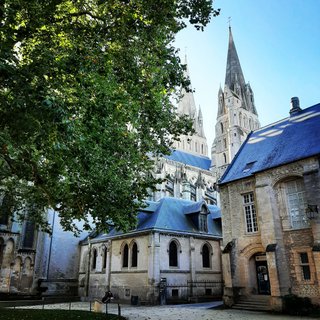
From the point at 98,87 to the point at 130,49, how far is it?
2.62 m

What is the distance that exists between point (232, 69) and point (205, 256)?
5997 cm

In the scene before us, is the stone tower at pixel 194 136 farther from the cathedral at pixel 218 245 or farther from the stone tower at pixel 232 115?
the cathedral at pixel 218 245

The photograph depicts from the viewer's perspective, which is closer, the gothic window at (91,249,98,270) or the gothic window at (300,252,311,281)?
the gothic window at (300,252,311,281)

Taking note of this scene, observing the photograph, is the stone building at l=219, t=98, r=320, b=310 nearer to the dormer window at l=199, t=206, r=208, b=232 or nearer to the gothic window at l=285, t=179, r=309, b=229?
the gothic window at l=285, t=179, r=309, b=229

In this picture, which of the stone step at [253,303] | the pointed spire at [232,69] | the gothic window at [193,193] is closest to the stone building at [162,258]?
the stone step at [253,303]

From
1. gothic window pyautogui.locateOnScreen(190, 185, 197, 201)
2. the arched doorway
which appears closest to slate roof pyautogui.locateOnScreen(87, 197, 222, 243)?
the arched doorway

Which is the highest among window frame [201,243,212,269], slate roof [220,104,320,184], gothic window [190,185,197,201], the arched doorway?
gothic window [190,185,197,201]

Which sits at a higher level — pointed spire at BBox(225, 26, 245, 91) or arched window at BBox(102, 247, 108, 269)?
pointed spire at BBox(225, 26, 245, 91)

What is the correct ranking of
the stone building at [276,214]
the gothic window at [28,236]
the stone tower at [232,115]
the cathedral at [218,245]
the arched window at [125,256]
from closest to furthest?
the stone building at [276,214] → the cathedral at [218,245] → the arched window at [125,256] → the gothic window at [28,236] → the stone tower at [232,115]

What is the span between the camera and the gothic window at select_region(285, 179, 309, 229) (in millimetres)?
16547

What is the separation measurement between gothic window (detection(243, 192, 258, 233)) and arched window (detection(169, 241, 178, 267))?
6.83 metres

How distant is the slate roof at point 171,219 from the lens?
23703 mm

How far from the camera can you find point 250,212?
19297 millimetres

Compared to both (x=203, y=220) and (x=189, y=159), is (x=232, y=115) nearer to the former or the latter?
(x=189, y=159)
